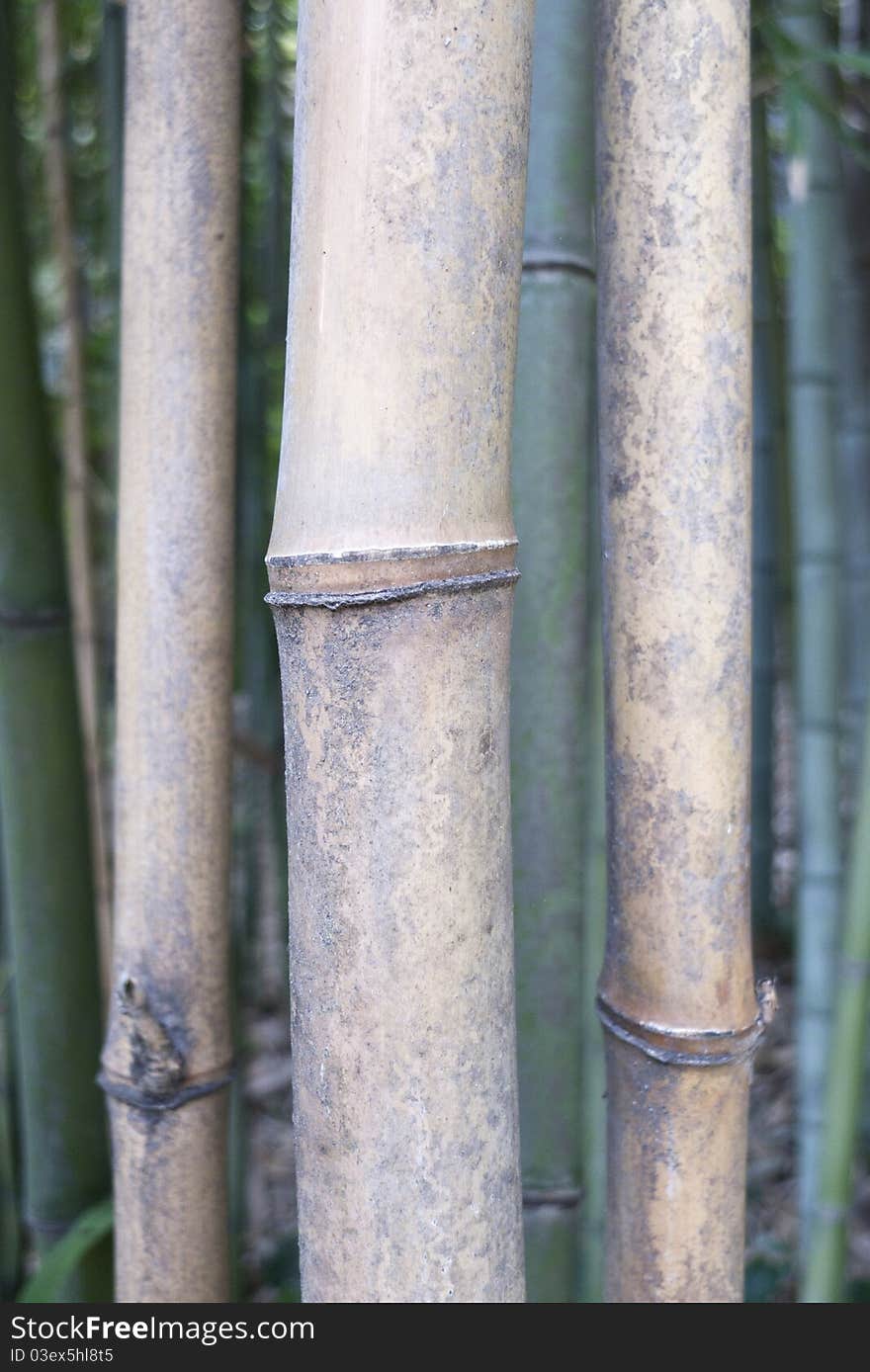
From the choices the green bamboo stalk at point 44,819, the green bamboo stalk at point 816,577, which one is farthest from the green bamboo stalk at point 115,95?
the green bamboo stalk at point 816,577

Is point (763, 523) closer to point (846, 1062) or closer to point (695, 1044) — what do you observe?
point (846, 1062)

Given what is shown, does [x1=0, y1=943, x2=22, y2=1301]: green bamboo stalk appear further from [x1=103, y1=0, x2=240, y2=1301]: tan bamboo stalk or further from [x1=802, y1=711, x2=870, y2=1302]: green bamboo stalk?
[x1=802, y1=711, x2=870, y2=1302]: green bamboo stalk

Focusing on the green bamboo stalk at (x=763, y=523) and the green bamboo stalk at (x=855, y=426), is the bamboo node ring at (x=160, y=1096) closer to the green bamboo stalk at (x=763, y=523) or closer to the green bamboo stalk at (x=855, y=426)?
the green bamboo stalk at (x=763, y=523)

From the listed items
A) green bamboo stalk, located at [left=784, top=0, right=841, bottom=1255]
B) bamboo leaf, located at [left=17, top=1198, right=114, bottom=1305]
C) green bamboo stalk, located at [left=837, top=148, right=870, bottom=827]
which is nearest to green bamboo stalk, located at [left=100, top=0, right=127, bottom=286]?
green bamboo stalk, located at [left=784, top=0, right=841, bottom=1255]

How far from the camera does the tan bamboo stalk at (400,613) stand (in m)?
0.37

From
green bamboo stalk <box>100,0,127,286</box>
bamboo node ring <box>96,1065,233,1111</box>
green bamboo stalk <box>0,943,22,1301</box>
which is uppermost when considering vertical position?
green bamboo stalk <box>100,0,127,286</box>

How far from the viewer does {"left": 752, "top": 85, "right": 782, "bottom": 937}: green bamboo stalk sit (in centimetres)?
134

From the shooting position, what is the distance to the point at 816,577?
1.09m

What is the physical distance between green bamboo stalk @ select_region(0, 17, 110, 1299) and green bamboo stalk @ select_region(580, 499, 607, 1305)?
1.08ft

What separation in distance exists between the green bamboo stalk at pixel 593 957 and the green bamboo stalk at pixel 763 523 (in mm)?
655

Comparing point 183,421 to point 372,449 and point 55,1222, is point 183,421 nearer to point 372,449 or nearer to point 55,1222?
point 372,449

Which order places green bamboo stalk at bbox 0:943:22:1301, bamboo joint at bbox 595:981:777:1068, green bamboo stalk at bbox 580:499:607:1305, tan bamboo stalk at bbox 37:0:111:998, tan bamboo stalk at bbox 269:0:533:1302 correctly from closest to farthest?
tan bamboo stalk at bbox 269:0:533:1302 → bamboo joint at bbox 595:981:777:1068 → green bamboo stalk at bbox 580:499:607:1305 → tan bamboo stalk at bbox 37:0:111:998 → green bamboo stalk at bbox 0:943:22:1301

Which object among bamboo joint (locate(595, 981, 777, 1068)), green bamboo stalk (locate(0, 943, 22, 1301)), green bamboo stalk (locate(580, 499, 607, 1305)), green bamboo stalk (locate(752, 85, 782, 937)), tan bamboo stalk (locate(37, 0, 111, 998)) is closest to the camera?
bamboo joint (locate(595, 981, 777, 1068))
